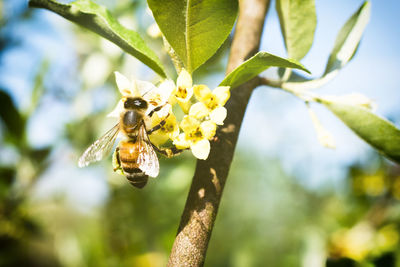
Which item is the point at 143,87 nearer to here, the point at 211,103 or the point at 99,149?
the point at 211,103

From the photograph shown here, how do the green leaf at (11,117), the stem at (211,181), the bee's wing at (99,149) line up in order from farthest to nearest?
the green leaf at (11,117) → the bee's wing at (99,149) → the stem at (211,181)

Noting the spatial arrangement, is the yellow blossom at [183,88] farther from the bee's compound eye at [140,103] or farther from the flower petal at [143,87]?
the bee's compound eye at [140,103]

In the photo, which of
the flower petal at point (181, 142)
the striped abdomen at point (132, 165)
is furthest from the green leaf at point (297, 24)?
the striped abdomen at point (132, 165)

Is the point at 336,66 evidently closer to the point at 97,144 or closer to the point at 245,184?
the point at 97,144

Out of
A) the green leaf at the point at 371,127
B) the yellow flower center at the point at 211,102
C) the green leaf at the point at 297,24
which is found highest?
the green leaf at the point at 297,24

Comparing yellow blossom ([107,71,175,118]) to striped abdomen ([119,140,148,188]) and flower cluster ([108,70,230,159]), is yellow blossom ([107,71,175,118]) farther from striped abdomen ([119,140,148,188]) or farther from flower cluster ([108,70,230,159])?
striped abdomen ([119,140,148,188])

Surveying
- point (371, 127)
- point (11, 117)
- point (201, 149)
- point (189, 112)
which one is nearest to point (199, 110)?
point (189, 112)
